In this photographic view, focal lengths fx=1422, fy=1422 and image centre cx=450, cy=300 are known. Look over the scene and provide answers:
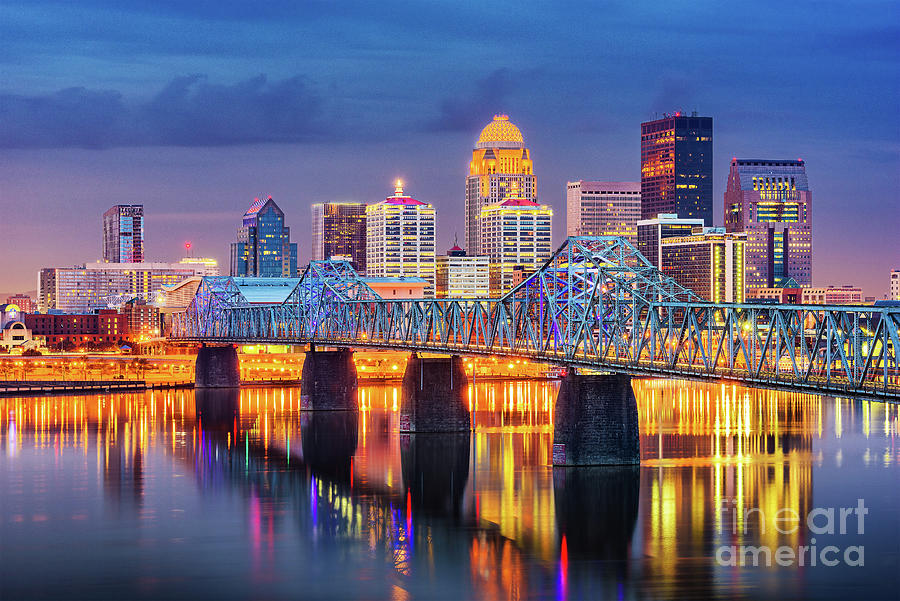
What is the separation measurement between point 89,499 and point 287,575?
79.5ft

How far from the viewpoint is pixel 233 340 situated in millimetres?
182750

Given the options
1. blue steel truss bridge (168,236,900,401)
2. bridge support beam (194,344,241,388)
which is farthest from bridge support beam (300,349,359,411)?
bridge support beam (194,344,241,388)

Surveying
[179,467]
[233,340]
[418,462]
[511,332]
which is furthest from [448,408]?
[233,340]

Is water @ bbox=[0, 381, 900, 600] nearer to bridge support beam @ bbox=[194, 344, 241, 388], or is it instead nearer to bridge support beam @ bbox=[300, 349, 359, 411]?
bridge support beam @ bbox=[300, 349, 359, 411]

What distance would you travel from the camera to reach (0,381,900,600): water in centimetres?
6100

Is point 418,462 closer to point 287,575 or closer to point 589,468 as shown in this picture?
point 589,468

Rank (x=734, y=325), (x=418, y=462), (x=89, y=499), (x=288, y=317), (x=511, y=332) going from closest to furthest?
(x=734, y=325)
(x=89, y=499)
(x=418, y=462)
(x=511, y=332)
(x=288, y=317)

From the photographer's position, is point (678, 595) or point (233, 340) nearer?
point (678, 595)

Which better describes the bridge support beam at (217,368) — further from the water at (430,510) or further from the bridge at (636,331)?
the water at (430,510)

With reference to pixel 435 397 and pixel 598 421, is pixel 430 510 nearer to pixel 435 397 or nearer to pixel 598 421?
pixel 598 421

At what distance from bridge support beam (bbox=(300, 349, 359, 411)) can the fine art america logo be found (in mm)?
→ 69327

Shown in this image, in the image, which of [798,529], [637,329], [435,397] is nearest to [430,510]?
[798,529]

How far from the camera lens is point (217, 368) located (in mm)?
186625

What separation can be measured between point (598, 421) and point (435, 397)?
28.3 m
